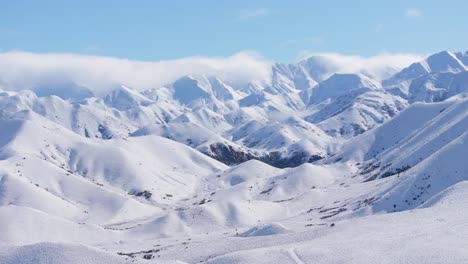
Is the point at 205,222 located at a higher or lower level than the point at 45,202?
lower

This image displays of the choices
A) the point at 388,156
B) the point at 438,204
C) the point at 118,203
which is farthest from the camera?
the point at 388,156

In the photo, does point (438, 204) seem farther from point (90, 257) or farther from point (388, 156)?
point (388, 156)

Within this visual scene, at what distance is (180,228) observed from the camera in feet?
452

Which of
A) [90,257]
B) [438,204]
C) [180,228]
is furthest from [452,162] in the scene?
[90,257]

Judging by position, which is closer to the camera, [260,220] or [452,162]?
[452,162]

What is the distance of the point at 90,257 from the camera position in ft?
227

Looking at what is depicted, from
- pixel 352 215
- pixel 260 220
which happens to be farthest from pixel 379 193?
pixel 260 220

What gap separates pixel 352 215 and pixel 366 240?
5122 cm

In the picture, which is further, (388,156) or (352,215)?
(388,156)

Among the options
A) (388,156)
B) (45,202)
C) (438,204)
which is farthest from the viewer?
(388,156)

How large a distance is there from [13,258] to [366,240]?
1675 inches

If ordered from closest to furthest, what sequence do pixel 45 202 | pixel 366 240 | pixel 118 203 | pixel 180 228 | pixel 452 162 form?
1. pixel 366 240
2. pixel 452 162
3. pixel 180 228
4. pixel 45 202
5. pixel 118 203

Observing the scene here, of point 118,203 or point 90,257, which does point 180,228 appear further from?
point 90,257

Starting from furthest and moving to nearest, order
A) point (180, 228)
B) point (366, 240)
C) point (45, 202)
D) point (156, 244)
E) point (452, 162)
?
point (45, 202) < point (180, 228) < point (452, 162) < point (156, 244) < point (366, 240)
